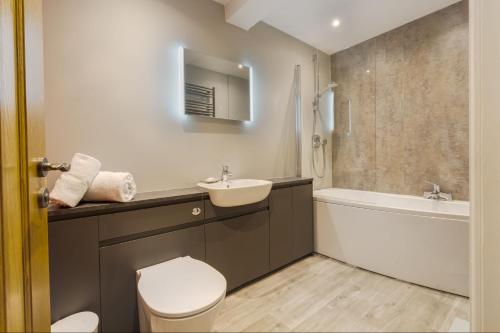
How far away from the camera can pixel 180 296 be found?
1.12m

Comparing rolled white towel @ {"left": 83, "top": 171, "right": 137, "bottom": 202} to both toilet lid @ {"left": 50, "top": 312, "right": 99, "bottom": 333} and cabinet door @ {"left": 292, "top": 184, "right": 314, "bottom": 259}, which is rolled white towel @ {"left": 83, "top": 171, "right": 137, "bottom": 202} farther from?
cabinet door @ {"left": 292, "top": 184, "right": 314, "bottom": 259}

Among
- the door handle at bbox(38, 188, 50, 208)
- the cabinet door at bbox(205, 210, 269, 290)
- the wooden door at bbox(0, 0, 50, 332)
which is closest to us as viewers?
the wooden door at bbox(0, 0, 50, 332)

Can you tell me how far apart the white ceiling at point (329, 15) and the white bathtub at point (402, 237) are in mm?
1935

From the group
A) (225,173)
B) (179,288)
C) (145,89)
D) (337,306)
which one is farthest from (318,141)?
(179,288)

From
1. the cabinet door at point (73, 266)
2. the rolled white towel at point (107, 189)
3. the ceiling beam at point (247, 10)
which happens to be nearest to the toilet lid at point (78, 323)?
the cabinet door at point (73, 266)

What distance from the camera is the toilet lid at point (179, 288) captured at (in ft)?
3.40

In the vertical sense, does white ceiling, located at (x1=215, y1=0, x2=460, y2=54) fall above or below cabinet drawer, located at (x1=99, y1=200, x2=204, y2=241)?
above

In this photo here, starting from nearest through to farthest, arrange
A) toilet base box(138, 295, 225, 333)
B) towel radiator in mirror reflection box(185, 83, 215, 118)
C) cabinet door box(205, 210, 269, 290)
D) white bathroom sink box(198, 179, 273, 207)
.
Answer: toilet base box(138, 295, 225, 333) < white bathroom sink box(198, 179, 273, 207) < cabinet door box(205, 210, 269, 290) < towel radiator in mirror reflection box(185, 83, 215, 118)

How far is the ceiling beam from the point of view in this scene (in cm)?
202

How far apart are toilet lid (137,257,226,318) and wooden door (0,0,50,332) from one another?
1.48ft

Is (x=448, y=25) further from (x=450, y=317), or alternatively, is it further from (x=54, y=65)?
(x=54, y=65)

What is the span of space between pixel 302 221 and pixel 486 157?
1903 mm

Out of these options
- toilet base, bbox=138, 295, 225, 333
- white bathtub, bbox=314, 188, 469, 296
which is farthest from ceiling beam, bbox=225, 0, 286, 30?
toilet base, bbox=138, 295, 225, 333

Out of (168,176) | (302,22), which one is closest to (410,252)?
(168,176)
